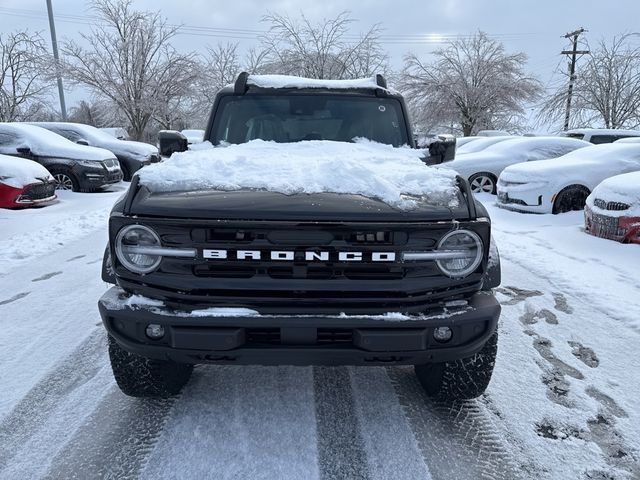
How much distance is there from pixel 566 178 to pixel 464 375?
6902 mm

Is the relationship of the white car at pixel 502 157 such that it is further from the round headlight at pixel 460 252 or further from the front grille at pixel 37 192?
the round headlight at pixel 460 252

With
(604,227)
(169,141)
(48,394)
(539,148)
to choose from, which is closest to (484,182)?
(539,148)

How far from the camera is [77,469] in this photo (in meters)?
2.13

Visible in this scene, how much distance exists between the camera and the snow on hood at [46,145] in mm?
10656

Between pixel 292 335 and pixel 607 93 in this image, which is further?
pixel 607 93

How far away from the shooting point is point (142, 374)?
2.50m

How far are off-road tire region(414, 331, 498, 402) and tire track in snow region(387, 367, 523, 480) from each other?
91 millimetres

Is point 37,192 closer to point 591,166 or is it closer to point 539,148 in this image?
point 591,166

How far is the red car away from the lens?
8.26 metres

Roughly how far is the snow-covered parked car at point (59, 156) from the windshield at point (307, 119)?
8121mm

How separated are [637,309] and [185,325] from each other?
377 cm

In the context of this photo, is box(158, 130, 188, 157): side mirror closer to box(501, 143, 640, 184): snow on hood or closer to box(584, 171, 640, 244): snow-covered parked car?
box(584, 171, 640, 244): snow-covered parked car

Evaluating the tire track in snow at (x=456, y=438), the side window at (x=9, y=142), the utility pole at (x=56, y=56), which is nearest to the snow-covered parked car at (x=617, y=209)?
the tire track in snow at (x=456, y=438)

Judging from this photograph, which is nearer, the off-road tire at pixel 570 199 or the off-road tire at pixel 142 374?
the off-road tire at pixel 142 374
